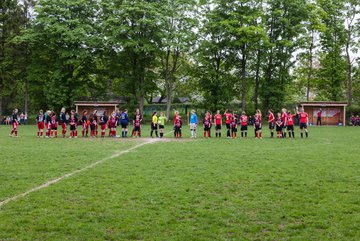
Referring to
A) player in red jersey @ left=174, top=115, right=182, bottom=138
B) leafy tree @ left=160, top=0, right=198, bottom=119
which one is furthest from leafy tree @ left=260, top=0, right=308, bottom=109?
player in red jersey @ left=174, top=115, right=182, bottom=138

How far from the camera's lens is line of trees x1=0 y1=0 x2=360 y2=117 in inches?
1756

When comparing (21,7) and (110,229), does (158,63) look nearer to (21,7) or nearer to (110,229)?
(21,7)

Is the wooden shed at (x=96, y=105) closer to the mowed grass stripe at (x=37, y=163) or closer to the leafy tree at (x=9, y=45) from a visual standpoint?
the leafy tree at (x=9, y=45)

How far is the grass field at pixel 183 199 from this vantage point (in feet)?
20.9

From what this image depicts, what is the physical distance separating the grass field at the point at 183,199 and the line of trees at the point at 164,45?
1275 inches

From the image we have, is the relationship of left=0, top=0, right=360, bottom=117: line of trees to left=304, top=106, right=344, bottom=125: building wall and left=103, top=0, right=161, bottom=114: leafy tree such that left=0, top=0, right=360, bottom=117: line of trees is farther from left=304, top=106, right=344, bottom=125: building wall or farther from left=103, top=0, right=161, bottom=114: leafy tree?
left=304, top=106, right=344, bottom=125: building wall

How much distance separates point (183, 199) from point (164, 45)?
127ft

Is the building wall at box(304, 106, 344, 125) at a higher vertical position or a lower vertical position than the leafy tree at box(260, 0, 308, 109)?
lower

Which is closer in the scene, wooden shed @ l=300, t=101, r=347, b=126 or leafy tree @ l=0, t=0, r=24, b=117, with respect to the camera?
wooden shed @ l=300, t=101, r=347, b=126

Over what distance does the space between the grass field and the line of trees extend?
1275 inches

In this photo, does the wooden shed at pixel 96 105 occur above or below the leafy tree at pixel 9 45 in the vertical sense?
below

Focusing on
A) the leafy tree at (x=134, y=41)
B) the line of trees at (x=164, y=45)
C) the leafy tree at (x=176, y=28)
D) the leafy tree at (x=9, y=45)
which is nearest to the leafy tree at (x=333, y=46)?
the line of trees at (x=164, y=45)

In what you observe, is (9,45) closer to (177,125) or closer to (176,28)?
(176,28)

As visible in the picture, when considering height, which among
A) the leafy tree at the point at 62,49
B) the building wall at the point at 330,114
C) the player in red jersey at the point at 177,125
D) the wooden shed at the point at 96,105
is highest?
the leafy tree at the point at 62,49
